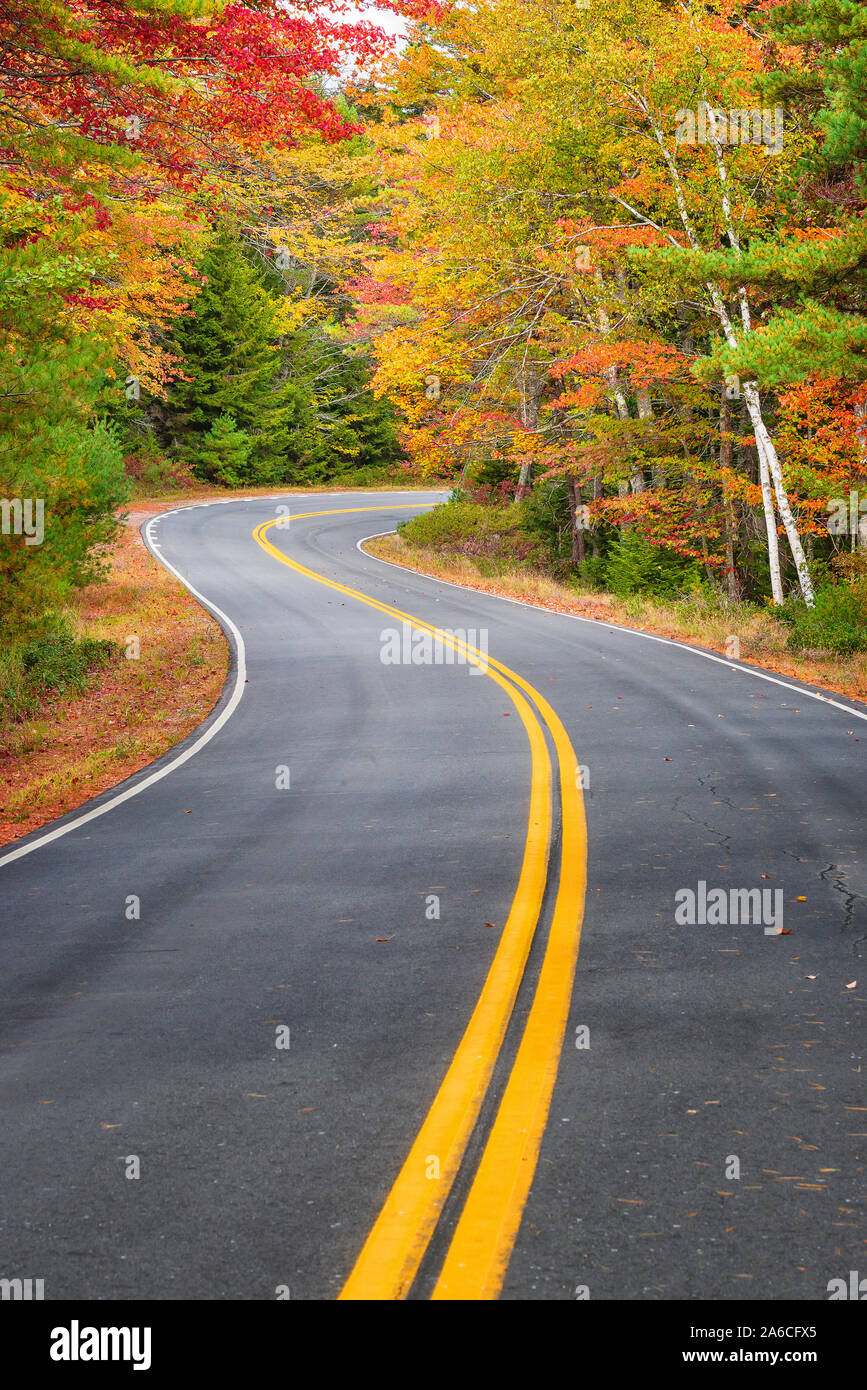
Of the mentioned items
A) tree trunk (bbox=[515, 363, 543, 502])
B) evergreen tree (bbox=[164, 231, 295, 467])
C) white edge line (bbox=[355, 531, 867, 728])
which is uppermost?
evergreen tree (bbox=[164, 231, 295, 467])

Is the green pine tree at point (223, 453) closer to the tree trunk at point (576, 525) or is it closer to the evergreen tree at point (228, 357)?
the evergreen tree at point (228, 357)

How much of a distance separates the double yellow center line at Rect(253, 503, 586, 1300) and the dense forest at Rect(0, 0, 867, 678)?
8.19m

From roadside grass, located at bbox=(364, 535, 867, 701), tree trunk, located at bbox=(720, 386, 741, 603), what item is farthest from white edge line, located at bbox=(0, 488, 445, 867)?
tree trunk, located at bbox=(720, 386, 741, 603)

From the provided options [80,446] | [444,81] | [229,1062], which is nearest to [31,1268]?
[229,1062]

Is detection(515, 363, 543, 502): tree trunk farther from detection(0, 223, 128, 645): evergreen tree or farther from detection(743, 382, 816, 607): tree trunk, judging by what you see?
detection(0, 223, 128, 645): evergreen tree

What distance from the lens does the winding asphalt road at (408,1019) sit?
3.62 metres

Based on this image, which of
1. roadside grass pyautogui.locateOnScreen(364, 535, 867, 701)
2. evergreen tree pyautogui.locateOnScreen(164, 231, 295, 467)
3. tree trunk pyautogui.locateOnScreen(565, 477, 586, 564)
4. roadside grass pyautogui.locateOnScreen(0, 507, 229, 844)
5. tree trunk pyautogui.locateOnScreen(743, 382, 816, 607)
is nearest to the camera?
roadside grass pyautogui.locateOnScreen(0, 507, 229, 844)

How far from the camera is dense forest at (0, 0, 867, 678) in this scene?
13.5 meters

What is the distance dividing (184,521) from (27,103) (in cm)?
2714

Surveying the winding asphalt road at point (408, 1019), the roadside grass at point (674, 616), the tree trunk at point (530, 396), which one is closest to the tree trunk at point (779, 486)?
the roadside grass at point (674, 616)

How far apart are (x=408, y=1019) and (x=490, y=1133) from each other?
1170 mm

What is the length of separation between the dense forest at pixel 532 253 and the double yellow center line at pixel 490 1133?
8185 mm
